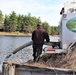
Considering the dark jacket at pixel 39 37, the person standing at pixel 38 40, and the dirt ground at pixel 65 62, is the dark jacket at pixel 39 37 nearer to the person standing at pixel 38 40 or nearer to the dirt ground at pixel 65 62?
the person standing at pixel 38 40

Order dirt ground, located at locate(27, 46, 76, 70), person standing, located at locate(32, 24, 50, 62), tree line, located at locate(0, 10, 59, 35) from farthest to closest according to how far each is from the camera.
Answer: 1. tree line, located at locate(0, 10, 59, 35)
2. person standing, located at locate(32, 24, 50, 62)
3. dirt ground, located at locate(27, 46, 76, 70)

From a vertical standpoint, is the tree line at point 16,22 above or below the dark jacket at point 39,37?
below

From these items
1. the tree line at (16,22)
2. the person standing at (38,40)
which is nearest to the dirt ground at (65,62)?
the person standing at (38,40)

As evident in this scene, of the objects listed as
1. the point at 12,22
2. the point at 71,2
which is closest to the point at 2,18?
the point at 12,22

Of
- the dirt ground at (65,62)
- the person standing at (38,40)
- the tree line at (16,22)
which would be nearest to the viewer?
the dirt ground at (65,62)

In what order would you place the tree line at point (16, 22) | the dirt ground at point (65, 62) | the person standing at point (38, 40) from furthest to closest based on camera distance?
1. the tree line at point (16, 22)
2. the person standing at point (38, 40)
3. the dirt ground at point (65, 62)

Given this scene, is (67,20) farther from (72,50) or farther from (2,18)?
(2,18)

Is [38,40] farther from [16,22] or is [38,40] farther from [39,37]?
[16,22]

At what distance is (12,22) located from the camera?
114188 millimetres

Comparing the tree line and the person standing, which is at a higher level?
the person standing

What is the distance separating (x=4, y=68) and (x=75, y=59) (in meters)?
1.97

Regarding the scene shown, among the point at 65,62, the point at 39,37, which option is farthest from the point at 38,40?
the point at 65,62

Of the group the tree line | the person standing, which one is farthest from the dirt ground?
the tree line

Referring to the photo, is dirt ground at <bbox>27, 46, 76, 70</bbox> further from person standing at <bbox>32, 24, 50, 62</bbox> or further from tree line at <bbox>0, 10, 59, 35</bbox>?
tree line at <bbox>0, 10, 59, 35</bbox>
